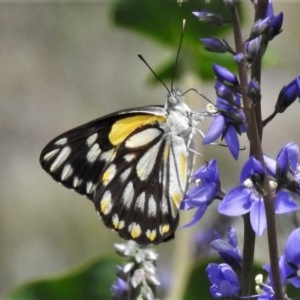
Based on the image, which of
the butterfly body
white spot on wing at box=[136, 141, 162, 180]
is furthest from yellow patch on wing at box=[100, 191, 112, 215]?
white spot on wing at box=[136, 141, 162, 180]

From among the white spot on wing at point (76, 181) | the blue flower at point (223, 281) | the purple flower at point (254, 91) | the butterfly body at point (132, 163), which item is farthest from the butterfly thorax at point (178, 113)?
the purple flower at point (254, 91)

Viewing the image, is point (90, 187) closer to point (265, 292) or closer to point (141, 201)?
point (141, 201)

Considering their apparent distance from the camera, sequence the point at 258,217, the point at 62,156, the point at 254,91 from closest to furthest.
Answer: the point at 254,91
the point at 258,217
the point at 62,156

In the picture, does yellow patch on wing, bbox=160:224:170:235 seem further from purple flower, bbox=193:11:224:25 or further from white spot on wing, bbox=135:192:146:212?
purple flower, bbox=193:11:224:25

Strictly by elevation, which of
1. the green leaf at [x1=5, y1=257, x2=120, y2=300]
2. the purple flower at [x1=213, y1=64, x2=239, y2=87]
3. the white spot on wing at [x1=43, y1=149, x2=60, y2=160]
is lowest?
the green leaf at [x1=5, y1=257, x2=120, y2=300]

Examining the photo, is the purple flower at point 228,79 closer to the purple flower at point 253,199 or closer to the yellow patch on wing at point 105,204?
the purple flower at point 253,199

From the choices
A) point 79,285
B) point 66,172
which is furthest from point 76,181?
point 79,285

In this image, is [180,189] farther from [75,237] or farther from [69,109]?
[69,109]
